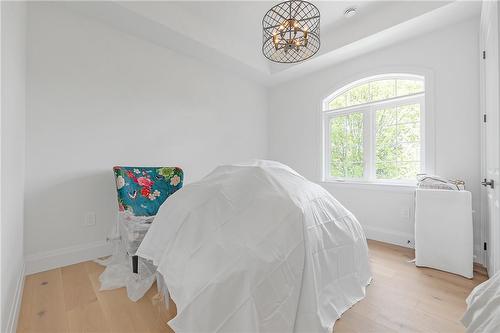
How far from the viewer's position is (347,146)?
3422 mm

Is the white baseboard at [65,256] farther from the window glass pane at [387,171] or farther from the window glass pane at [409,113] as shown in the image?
the window glass pane at [409,113]

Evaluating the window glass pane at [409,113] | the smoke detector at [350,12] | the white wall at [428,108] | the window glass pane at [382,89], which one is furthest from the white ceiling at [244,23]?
the window glass pane at [409,113]

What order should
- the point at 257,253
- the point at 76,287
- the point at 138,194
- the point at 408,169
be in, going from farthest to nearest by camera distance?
the point at 408,169, the point at 138,194, the point at 76,287, the point at 257,253

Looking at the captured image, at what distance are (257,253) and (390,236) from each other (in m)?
2.53

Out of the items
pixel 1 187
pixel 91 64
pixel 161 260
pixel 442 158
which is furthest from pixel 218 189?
pixel 442 158

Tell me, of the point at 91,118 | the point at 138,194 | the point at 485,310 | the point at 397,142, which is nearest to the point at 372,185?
the point at 397,142

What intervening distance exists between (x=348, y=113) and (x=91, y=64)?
10.8 feet

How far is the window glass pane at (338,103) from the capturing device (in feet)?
11.4

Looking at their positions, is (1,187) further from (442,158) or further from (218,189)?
(442,158)

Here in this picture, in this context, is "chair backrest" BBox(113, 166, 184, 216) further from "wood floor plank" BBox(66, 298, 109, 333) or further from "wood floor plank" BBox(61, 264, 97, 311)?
"wood floor plank" BBox(66, 298, 109, 333)

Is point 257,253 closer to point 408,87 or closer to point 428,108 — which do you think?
point 428,108

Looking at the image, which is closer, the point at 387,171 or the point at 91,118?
the point at 91,118

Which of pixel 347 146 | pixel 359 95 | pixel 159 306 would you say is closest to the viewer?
pixel 159 306

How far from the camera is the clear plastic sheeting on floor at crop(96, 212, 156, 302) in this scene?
1.77 m
